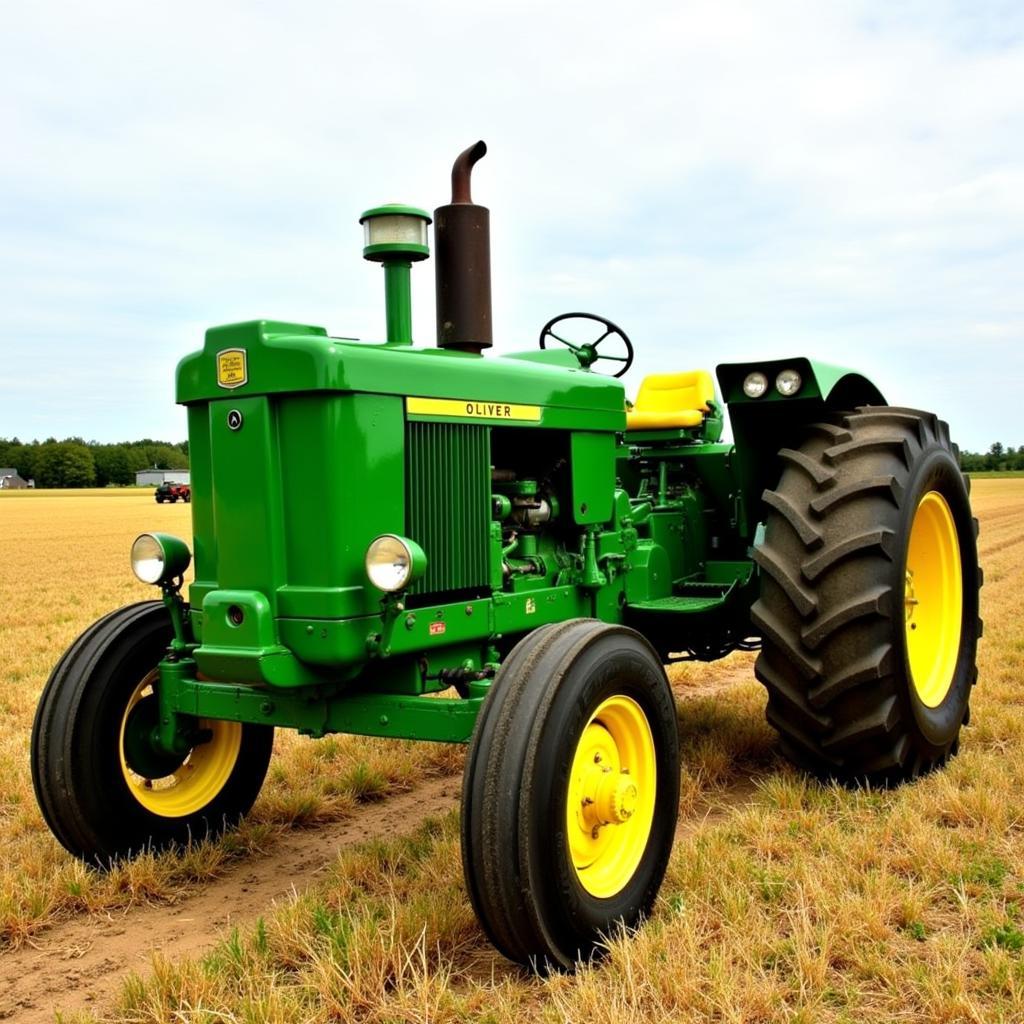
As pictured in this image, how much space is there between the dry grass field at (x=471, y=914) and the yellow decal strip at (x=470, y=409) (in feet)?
4.97

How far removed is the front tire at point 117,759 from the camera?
12.1 ft

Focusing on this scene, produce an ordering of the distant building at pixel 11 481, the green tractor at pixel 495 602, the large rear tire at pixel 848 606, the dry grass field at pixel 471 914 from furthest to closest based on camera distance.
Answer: the distant building at pixel 11 481 < the large rear tire at pixel 848 606 < the green tractor at pixel 495 602 < the dry grass field at pixel 471 914

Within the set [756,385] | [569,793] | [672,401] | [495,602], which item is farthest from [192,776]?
[672,401]

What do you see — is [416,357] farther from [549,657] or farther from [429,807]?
[429,807]

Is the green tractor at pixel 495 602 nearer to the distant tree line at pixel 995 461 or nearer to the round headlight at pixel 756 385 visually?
the round headlight at pixel 756 385

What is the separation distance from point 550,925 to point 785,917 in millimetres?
762

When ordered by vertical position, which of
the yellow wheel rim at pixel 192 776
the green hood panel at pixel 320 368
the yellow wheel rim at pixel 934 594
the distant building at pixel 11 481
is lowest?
the yellow wheel rim at pixel 192 776

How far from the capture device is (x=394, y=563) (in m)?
3.14

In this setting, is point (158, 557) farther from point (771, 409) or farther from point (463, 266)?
point (771, 409)

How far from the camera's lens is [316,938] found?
300 centimetres

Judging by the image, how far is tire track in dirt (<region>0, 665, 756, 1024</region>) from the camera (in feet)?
9.63

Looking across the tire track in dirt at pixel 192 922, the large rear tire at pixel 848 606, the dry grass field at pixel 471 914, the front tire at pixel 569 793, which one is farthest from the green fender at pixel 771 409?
the front tire at pixel 569 793

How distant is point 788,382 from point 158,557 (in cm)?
265

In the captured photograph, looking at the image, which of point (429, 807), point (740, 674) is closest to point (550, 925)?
point (429, 807)
